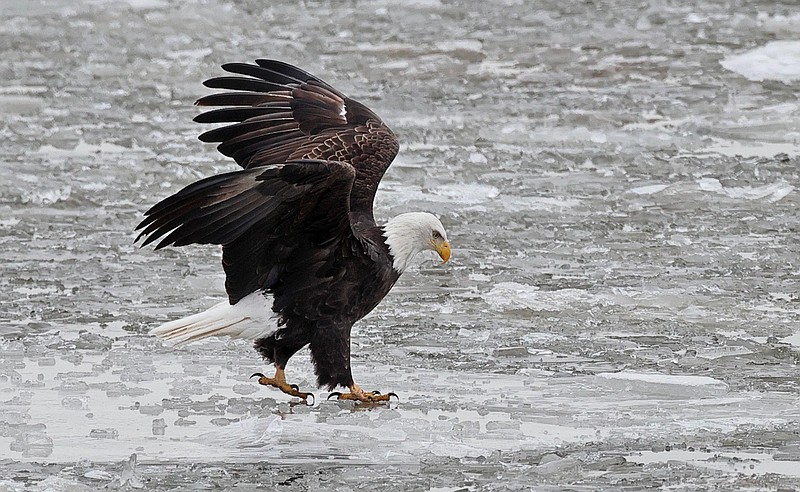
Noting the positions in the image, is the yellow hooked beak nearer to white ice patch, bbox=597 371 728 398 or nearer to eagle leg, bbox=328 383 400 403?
eagle leg, bbox=328 383 400 403

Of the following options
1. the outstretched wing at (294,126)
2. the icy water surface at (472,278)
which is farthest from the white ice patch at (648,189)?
Result: the outstretched wing at (294,126)

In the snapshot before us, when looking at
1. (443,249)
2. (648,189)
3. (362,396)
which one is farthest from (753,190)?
(362,396)

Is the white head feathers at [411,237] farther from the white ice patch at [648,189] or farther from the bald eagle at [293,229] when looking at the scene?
the white ice patch at [648,189]

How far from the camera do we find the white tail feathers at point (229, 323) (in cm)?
446

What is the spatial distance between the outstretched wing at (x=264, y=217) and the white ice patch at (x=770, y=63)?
643cm

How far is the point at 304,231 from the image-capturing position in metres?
4.44

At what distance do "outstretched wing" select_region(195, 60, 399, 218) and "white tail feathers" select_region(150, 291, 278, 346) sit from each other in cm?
58

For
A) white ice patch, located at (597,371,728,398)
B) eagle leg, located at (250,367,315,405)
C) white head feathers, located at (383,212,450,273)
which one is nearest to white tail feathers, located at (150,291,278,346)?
eagle leg, located at (250,367,315,405)

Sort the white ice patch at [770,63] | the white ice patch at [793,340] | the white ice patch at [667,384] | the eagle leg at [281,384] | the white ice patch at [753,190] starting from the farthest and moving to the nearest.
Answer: the white ice patch at [770,63]
the white ice patch at [753,190]
the white ice patch at [793,340]
the eagle leg at [281,384]
the white ice patch at [667,384]

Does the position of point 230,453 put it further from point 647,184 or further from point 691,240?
point 647,184

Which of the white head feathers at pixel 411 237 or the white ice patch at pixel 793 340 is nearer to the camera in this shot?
the white head feathers at pixel 411 237

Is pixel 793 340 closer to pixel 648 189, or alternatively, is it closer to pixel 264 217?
pixel 264 217

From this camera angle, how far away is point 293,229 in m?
4.41

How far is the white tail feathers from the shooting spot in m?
4.46
